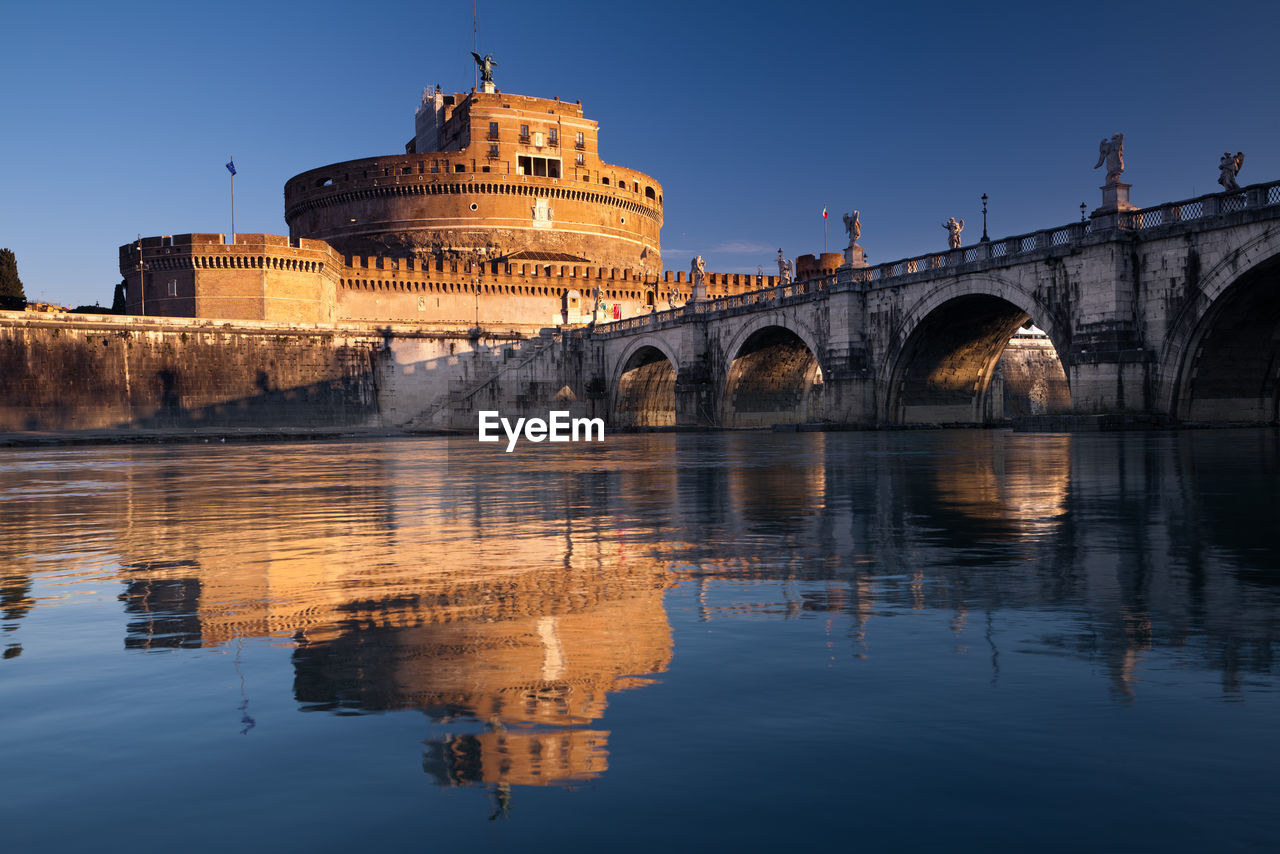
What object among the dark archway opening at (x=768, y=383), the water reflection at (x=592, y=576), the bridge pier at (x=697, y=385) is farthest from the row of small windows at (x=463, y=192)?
the water reflection at (x=592, y=576)

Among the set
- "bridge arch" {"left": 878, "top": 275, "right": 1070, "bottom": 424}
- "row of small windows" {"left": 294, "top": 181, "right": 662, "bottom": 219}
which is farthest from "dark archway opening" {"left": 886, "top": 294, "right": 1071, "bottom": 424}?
"row of small windows" {"left": 294, "top": 181, "right": 662, "bottom": 219}

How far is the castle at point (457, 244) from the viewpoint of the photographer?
60.9m

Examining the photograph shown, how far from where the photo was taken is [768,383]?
51562 mm

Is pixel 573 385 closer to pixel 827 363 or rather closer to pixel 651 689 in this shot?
pixel 827 363

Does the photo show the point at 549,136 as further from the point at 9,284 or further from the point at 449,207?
the point at 9,284

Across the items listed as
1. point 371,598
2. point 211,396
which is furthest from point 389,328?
point 371,598

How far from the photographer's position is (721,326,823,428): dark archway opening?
4925 centimetres

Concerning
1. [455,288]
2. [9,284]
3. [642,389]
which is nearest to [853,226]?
[642,389]

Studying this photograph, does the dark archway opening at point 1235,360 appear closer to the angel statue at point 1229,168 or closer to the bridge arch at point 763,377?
the angel statue at point 1229,168

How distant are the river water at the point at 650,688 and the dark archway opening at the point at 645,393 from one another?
5361 cm

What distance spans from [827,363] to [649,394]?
23.9 m

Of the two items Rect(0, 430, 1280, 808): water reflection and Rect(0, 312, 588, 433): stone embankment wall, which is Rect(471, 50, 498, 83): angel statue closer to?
Rect(0, 312, 588, 433): stone embankment wall

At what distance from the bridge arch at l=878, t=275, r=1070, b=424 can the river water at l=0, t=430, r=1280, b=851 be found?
29547mm

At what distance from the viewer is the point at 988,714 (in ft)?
9.52
